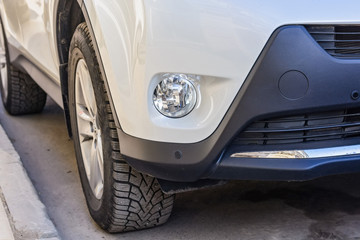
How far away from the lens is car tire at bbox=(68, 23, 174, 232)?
9.67 ft

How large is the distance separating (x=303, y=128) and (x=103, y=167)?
922mm

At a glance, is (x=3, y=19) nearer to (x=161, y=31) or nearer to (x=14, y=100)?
(x=14, y=100)

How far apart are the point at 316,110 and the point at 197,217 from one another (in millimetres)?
1069

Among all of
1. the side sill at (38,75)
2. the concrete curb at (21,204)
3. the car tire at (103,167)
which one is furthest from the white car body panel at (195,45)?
the side sill at (38,75)

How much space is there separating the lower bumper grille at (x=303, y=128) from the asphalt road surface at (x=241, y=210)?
657 millimetres

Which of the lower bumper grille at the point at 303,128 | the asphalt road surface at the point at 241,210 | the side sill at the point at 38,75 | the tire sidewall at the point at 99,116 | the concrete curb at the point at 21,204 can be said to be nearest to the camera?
the lower bumper grille at the point at 303,128

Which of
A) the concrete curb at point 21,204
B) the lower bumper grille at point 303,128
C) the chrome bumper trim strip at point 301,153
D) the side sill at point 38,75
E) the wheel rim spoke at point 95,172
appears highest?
the lower bumper grille at point 303,128

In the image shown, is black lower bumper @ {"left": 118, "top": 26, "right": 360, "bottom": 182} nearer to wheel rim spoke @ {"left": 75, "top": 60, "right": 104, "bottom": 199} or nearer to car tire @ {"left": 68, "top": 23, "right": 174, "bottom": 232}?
car tire @ {"left": 68, "top": 23, "right": 174, "bottom": 232}

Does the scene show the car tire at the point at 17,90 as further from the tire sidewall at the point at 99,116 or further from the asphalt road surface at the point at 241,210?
the tire sidewall at the point at 99,116

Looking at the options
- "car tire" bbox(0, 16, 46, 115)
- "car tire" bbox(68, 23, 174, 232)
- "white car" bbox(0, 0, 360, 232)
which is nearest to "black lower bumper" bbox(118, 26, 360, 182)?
"white car" bbox(0, 0, 360, 232)

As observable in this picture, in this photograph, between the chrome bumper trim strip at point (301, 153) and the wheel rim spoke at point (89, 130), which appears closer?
the chrome bumper trim strip at point (301, 153)

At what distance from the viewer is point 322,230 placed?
3.20 meters

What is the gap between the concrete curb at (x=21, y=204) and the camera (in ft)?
10.2

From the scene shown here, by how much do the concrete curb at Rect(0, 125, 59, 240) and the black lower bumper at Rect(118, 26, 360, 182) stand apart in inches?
28.9
